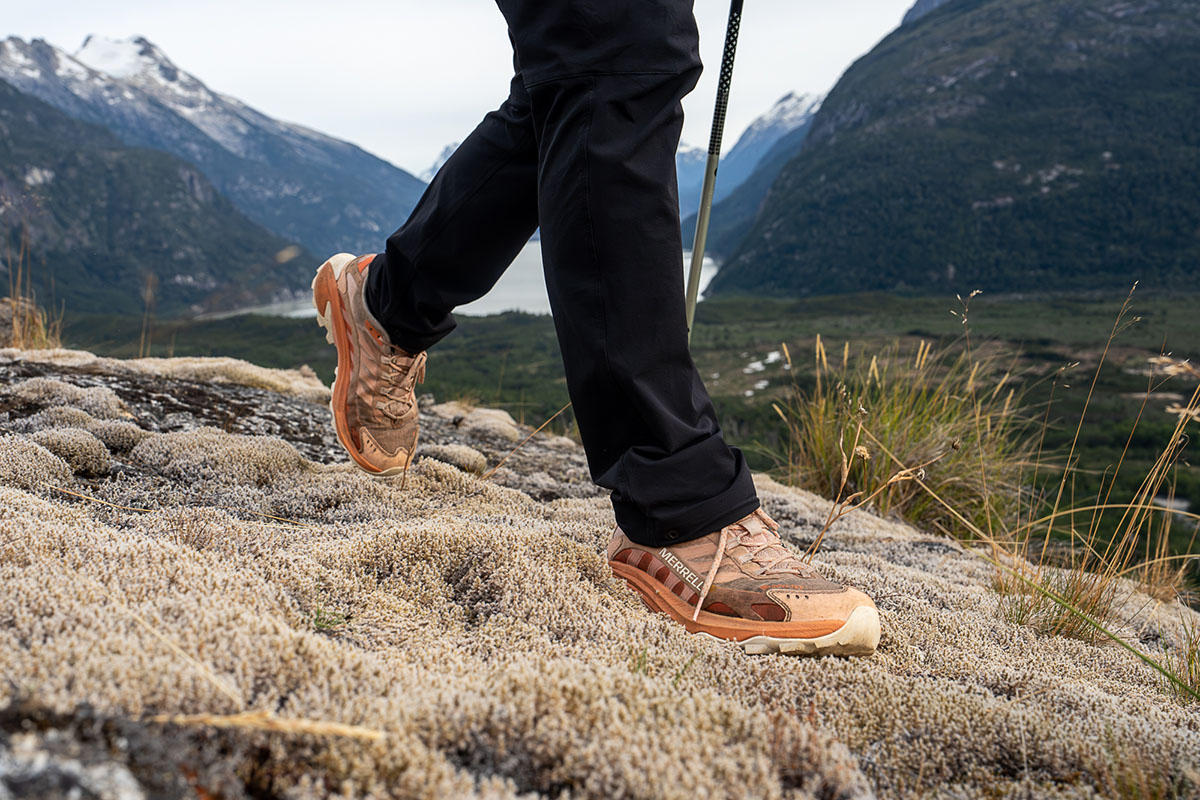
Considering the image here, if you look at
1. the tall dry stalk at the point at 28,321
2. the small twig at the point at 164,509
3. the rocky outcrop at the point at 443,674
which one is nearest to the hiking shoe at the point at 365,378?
the rocky outcrop at the point at 443,674

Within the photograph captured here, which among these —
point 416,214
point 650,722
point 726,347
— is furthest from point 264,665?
point 726,347

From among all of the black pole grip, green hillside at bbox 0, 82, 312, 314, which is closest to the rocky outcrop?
the black pole grip

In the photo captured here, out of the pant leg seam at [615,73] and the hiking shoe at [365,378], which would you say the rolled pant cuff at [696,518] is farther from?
the hiking shoe at [365,378]

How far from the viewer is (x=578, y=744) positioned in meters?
Answer: 1.12

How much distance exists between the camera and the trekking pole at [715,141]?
7.99 ft

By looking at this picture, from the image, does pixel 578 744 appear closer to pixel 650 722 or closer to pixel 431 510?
pixel 650 722

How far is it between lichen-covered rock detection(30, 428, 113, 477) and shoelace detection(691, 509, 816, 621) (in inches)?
87.3

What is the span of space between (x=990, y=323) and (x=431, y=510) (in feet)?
259

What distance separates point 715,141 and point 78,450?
2652 mm

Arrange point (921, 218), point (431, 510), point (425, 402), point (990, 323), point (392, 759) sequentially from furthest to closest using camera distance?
point (921, 218) → point (990, 323) → point (425, 402) → point (431, 510) → point (392, 759)

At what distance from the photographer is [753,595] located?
69.9 inches

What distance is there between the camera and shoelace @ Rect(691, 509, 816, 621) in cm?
181

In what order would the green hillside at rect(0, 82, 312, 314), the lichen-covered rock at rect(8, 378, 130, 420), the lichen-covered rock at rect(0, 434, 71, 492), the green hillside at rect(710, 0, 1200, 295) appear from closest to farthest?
the lichen-covered rock at rect(0, 434, 71, 492)
the lichen-covered rock at rect(8, 378, 130, 420)
the green hillside at rect(710, 0, 1200, 295)
the green hillside at rect(0, 82, 312, 314)

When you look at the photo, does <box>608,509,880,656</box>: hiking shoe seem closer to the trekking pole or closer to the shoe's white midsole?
the shoe's white midsole
